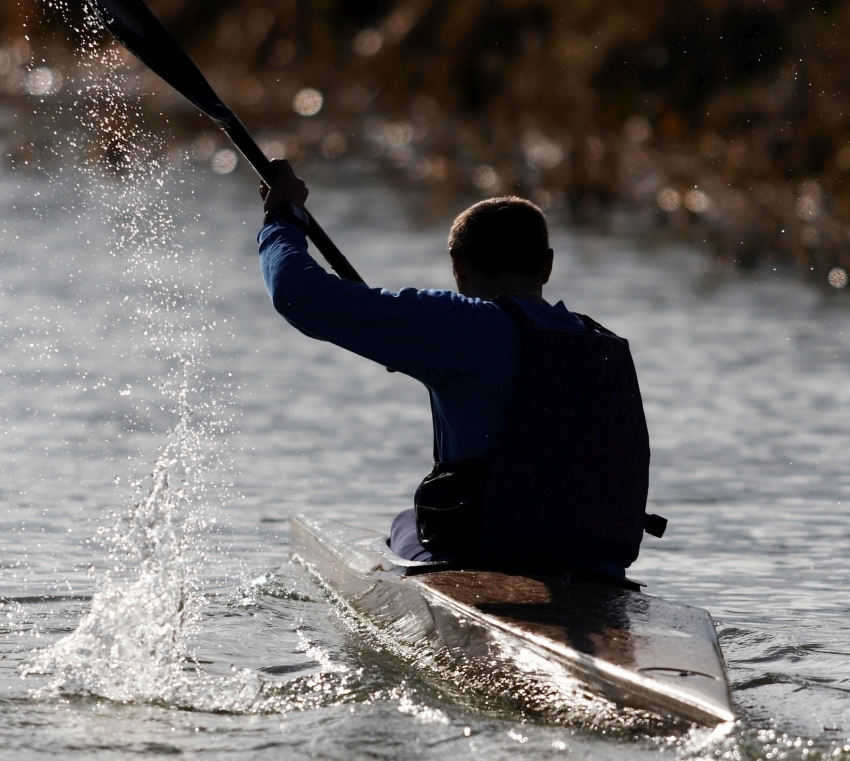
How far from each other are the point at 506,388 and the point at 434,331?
301mm

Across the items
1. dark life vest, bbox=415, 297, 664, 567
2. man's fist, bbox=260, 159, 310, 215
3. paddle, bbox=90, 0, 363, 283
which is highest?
paddle, bbox=90, 0, 363, 283

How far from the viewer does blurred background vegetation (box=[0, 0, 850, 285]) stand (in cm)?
1764

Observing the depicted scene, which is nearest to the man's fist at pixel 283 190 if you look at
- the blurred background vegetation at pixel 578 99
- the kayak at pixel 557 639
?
the kayak at pixel 557 639

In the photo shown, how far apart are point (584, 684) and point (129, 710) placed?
1.28 metres

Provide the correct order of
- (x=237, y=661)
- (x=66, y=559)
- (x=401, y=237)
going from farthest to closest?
Answer: (x=401, y=237), (x=66, y=559), (x=237, y=661)

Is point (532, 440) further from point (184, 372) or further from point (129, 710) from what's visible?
point (184, 372)

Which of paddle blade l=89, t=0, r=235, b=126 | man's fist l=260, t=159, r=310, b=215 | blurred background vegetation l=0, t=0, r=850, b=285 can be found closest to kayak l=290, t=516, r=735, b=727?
man's fist l=260, t=159, r=310, b=215

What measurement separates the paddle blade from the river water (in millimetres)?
1417

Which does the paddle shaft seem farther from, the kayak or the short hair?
the kayak

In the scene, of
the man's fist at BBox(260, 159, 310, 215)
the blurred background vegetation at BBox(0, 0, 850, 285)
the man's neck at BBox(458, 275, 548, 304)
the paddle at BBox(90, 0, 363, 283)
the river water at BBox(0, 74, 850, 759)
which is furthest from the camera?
the blurred background vegetation at BBox(0, 0, 850, 285)

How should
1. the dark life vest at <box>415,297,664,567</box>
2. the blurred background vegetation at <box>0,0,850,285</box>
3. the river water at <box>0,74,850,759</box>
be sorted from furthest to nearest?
1. the blurred background vegetation at <box>0,0,850,285</box>
2. the dark life vest at <box>415,297,664,567</box>
3. the river water at <box>0,74,850,759</box>

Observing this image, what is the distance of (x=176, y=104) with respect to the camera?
110 feet

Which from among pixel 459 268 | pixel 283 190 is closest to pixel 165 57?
pixel 283 190

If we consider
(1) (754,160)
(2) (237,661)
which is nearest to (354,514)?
(2) (237,661)
